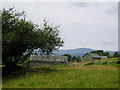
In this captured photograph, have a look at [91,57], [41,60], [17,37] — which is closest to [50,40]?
[17,37]

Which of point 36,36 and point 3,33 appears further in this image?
point 36,36

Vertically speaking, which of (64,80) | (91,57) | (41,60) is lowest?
(91,57)

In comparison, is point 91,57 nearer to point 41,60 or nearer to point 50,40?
point 41,60

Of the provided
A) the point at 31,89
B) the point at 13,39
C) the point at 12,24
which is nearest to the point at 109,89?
the point at 31,89

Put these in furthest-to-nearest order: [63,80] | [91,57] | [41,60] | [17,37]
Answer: [91,57]
[41,60]
[17,37]
[63,80]

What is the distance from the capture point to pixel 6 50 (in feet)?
61.1

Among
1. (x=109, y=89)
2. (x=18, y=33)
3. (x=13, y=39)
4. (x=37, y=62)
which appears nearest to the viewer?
(x=109, y=89)

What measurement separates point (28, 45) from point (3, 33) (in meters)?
3.91

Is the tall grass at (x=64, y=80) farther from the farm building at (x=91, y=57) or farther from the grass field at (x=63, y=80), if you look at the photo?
the farm building at (x=91, y=57)

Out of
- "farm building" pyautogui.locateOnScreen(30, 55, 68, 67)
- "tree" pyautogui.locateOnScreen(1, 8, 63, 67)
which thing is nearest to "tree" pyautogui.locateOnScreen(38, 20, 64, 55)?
"tree" pyautogui.locateOnScreen(1, 8, 63, 67)

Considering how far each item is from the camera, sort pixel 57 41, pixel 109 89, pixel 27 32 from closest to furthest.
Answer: pixel 109 89, pixel 27 32, pixel 57 41

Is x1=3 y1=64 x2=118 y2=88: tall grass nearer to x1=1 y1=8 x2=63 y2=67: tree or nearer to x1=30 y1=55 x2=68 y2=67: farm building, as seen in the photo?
x1=1 y1=8 x2=63 y2=67: tree

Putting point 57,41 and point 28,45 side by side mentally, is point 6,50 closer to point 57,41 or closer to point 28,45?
point 28,45

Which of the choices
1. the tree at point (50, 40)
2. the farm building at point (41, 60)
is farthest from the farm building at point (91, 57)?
the tree at point (50, 40)
